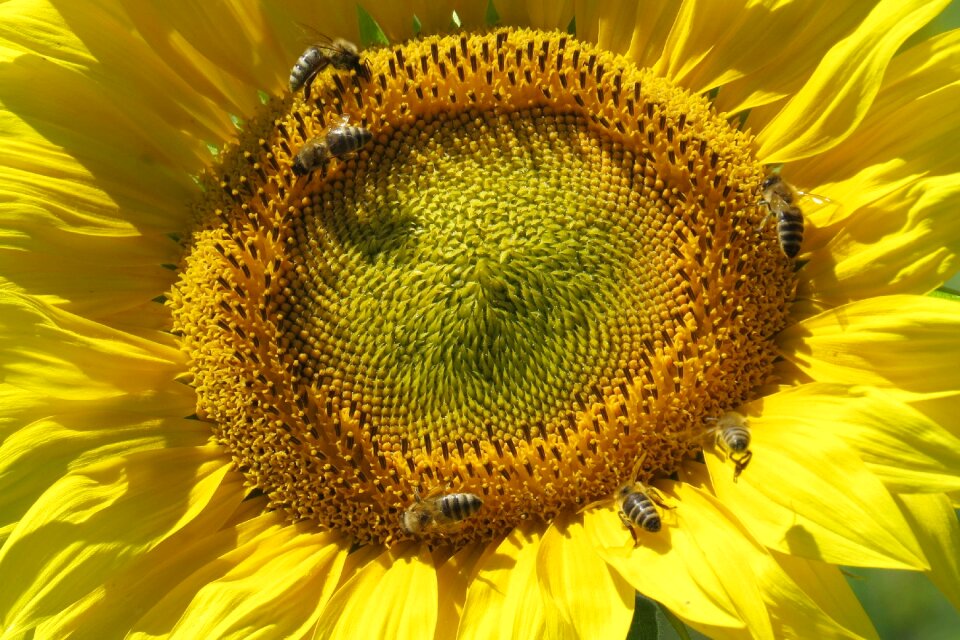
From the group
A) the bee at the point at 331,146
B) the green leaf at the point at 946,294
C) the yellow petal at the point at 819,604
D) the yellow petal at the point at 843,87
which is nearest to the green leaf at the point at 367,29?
the bee at the point at 331,146

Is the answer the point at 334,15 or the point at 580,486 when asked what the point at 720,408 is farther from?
the point at 334,15

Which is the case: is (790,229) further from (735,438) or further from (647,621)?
(647,621)

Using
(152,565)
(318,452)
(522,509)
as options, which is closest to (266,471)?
(318,452)

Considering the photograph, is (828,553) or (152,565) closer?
(828,553)

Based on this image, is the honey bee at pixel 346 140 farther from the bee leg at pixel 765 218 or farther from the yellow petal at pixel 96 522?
the bee leg at pixel 765 218

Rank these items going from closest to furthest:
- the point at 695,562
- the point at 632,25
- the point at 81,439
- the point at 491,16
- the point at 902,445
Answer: the point at 902,445 < the point at 695,562 < the point at 81,439 < the point at 632,25 < the point at 491,16

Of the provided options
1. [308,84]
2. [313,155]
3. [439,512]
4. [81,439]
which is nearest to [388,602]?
[439,512]
